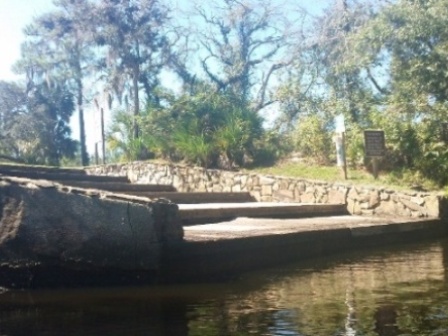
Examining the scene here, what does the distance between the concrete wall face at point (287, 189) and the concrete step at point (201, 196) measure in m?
0.44

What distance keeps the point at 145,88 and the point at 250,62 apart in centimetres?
422

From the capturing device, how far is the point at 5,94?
23.3 metres

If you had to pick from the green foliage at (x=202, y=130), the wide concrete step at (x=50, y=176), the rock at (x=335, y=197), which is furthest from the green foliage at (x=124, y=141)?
the rock at (x=335, y=197)

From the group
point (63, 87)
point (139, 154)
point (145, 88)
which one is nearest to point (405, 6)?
point (139, 154)

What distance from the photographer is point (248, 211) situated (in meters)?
9.41

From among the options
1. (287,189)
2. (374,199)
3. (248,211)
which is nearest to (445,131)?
(374,199)

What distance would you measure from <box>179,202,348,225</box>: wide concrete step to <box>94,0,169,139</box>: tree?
9265 mm

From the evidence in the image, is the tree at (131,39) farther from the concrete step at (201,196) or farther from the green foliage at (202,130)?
the concrete step at (201,196)

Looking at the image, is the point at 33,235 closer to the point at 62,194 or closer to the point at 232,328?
the point at 62,194

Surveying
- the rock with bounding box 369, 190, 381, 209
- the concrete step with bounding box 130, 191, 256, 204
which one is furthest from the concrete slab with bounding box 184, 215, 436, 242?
the concrete step with bounding box 130, 191, 256, 204

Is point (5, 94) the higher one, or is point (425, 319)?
point (5, 94)

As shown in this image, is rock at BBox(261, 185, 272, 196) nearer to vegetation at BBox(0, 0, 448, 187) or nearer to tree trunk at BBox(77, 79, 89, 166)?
vegetation at BBox(0, 0, 448, 187)

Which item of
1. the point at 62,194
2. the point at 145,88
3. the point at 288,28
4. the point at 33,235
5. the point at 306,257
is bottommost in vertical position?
the point at 306,257

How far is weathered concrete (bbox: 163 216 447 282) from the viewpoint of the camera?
554 cm
